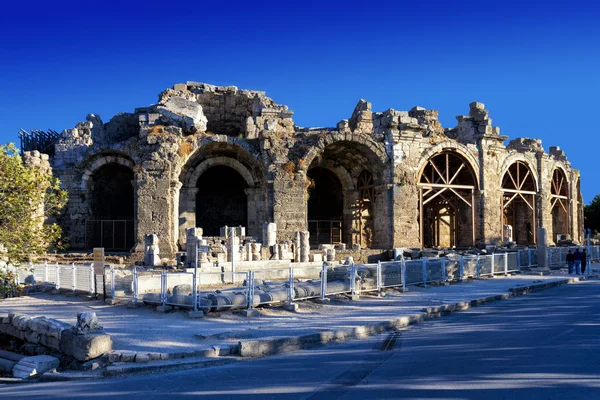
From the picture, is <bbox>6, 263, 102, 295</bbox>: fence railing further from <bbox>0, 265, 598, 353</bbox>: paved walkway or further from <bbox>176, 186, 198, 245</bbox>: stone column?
<bbox>176, 186, 198, 245</bbox>: stone column

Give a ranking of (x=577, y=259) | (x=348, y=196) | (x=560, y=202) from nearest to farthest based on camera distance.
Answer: (x=577, y=259) → (x=348, y=196) → (x=560, y=202)

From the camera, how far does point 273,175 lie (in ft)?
71.0

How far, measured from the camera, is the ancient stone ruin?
68.7ft

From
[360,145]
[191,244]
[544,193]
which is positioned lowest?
[191,244]

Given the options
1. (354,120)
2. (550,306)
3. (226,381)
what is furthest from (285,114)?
(226,381)

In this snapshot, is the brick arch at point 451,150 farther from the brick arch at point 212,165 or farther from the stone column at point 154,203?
the stone column at point 154,203

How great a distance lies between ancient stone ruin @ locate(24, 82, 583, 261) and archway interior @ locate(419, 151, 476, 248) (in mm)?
82

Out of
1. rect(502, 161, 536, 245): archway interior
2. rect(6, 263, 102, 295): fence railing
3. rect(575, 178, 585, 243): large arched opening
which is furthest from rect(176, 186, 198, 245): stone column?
rect(575, 178, 585, 243): large arched opening

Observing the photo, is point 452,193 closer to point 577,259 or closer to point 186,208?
point 577,259

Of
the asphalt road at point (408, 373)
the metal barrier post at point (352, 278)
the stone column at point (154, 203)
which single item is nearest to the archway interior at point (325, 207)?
the stone column at point (154, 203)

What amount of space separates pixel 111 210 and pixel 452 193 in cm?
1660

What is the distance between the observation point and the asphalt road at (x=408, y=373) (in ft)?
17.6

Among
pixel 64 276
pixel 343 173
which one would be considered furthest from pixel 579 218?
pixel 64 276

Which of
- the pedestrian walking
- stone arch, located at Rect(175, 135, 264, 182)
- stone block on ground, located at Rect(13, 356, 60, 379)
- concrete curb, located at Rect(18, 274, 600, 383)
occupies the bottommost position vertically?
stone block on ground, located at Rect(13, 356, 60, 379)
